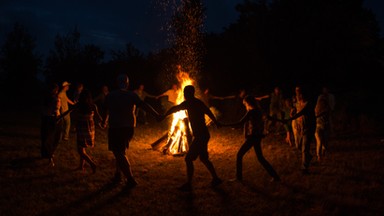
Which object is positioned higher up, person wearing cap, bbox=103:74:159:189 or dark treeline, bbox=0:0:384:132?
dark treeline, bbox=0:0:384:132

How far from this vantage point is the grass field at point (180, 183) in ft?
19.4

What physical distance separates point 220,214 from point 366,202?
8.25ft

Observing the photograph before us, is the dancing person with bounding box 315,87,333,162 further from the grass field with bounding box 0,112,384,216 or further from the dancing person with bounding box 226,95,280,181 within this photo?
the dancing person with bounding box 226,95,280,181

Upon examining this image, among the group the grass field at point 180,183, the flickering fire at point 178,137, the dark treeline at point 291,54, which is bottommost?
the grass field at point 180,183

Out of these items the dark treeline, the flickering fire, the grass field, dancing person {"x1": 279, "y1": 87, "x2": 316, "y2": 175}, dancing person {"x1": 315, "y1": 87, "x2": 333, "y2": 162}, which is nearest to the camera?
the grass field

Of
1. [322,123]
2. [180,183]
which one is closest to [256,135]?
[180,183]

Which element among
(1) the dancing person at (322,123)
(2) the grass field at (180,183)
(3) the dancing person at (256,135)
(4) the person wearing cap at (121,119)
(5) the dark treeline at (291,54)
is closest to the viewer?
(2) the grass field at (180,183)

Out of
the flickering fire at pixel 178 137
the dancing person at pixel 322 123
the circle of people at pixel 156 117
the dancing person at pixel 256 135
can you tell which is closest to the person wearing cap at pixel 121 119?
the circle of people at pixel 156 117

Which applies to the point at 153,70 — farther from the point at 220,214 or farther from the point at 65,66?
the point at 220,214

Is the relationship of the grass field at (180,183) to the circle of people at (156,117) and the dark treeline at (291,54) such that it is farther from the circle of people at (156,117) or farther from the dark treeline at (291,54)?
the dark treeline at (291,54)

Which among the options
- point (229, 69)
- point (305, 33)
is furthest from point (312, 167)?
point (229, 69)

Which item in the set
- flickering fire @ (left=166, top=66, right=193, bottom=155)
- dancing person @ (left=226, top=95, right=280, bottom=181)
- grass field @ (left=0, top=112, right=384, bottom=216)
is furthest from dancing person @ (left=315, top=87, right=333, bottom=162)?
flickering fire @ (left=166, top=66, right=193, bottom=155)

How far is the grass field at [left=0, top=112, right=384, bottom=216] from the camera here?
591 cm

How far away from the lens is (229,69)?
2606cm
